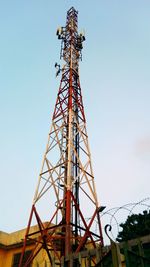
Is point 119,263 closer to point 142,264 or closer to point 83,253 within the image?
point 142,264

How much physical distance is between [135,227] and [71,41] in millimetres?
17424

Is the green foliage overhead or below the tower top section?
below

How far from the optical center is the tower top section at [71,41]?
931 inches

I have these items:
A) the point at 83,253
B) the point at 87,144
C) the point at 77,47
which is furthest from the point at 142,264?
the point at 77,47

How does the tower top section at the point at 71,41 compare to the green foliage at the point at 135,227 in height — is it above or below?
above

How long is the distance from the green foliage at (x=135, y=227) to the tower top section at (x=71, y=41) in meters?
14.1

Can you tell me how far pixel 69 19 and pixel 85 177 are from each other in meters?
16.7

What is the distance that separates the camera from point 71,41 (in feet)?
79.8

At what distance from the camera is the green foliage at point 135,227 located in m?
23.5

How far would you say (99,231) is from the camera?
51.1 feet

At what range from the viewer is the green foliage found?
23.5 meters

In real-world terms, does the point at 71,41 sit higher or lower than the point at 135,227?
higher

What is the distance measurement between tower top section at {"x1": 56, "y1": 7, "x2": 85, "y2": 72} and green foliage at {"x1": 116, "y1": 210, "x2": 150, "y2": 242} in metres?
14.1

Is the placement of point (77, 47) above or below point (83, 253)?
above
